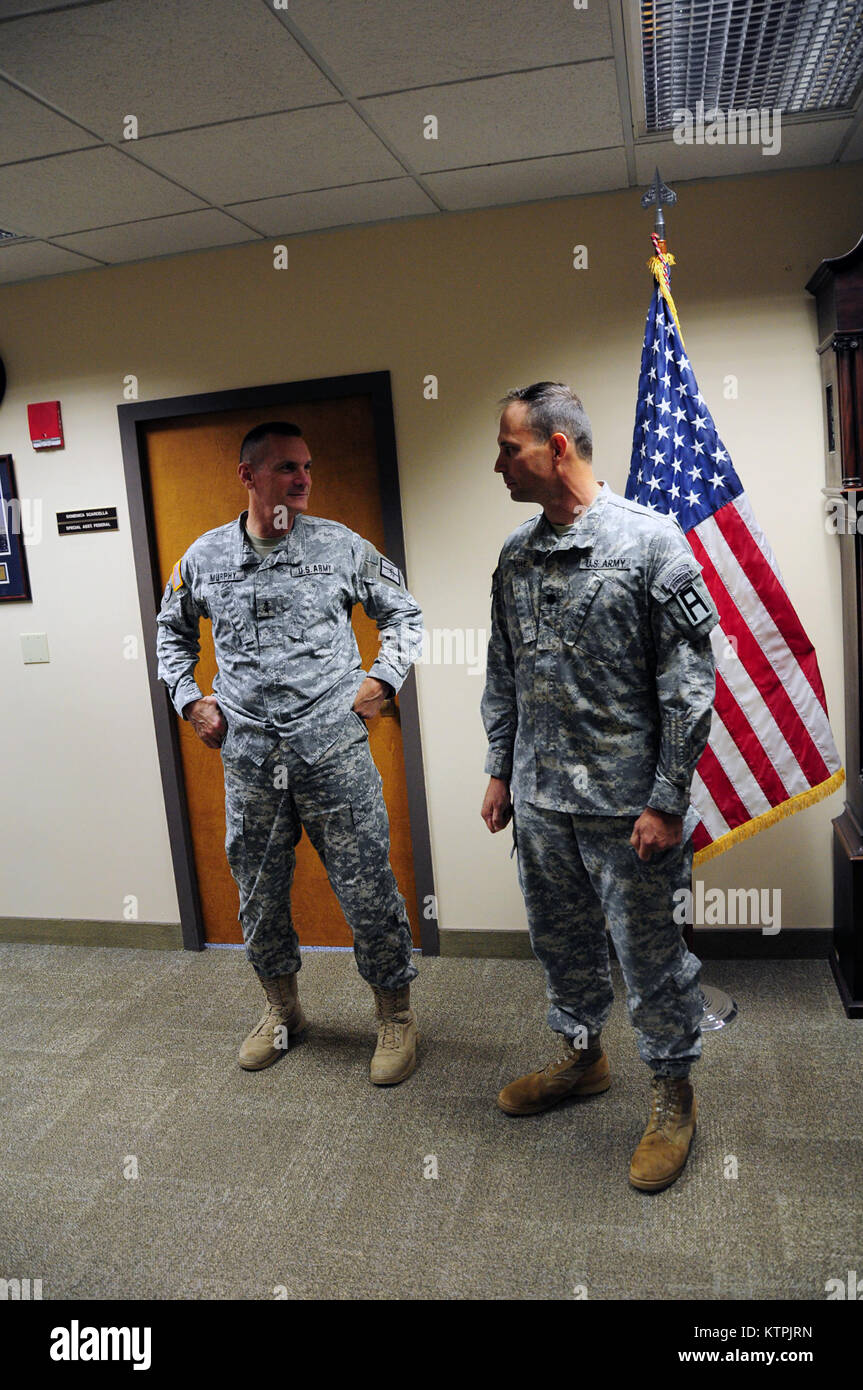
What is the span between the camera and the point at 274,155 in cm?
228

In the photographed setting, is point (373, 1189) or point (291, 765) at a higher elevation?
point (291, 765)

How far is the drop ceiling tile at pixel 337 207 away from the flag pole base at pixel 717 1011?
2.26 m

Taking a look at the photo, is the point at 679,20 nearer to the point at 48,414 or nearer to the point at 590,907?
the point at 590,907

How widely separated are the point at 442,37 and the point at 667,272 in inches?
36.5

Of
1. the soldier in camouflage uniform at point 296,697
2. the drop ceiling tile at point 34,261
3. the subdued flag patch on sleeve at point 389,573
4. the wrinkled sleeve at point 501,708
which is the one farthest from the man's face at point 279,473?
the drop ceiling tile at point 34,261

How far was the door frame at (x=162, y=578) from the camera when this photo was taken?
115 inches

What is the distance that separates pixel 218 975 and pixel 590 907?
5.07ft

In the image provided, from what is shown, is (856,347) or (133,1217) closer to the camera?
(133,1217)

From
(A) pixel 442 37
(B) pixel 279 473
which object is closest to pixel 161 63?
(A) pixel 442 37

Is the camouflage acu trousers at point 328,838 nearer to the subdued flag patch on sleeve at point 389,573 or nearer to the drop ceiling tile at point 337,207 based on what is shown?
the subdued flag patch on sleeve at point 389,573

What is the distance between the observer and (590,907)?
209 centimetres

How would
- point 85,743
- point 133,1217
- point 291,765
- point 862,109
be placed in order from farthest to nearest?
point 85,743 < point 291,765 < point 862,109 < point 133,1217

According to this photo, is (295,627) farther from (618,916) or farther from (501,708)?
(618,916)
